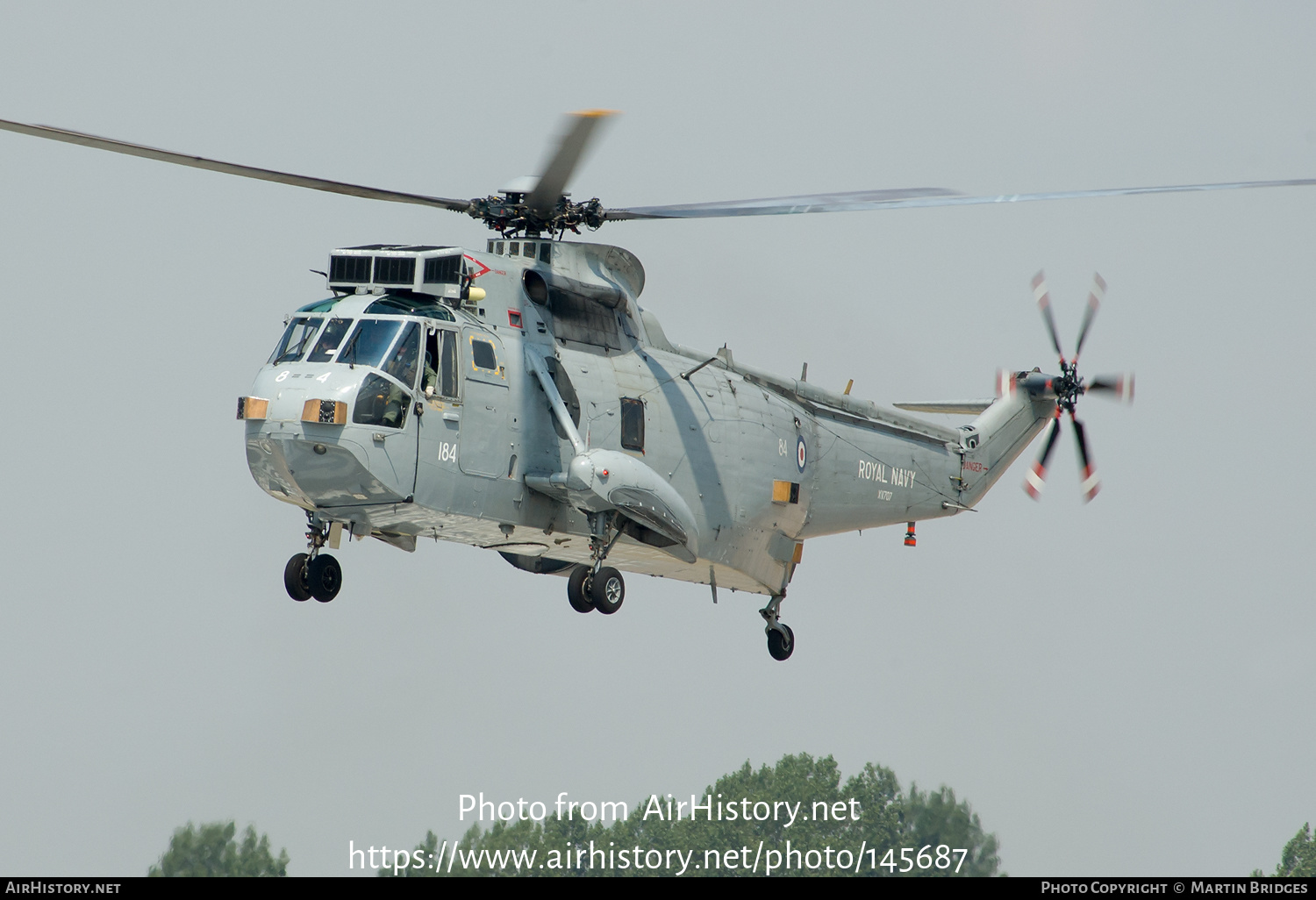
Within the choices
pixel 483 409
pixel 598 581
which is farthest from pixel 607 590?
pixel 483 409

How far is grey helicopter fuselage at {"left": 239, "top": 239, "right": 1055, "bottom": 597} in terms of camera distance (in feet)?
52.2

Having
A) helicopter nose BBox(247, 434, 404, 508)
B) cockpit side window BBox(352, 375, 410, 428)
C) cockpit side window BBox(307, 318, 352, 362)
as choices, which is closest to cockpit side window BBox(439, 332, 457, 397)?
cockpit side window BBox(352, 375, 410, 428)

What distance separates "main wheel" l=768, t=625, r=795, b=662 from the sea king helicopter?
27 mm

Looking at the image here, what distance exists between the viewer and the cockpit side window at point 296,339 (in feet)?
53.5

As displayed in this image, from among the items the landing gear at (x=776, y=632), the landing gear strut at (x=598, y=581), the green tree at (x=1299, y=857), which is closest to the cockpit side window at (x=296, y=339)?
the landing gear strut at (x=598, y=581)

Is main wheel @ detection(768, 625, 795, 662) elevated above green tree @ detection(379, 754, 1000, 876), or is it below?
above

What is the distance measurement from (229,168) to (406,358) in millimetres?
2635

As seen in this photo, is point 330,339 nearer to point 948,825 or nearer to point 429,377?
point 429,377

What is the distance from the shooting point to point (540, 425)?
57.7 feet

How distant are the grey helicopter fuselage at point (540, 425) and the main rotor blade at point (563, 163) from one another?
0.70m

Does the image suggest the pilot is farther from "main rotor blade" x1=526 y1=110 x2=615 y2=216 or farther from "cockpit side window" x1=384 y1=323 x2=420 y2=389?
"main rotor blade" x1=526 y1=110 x2=615 y2=216
